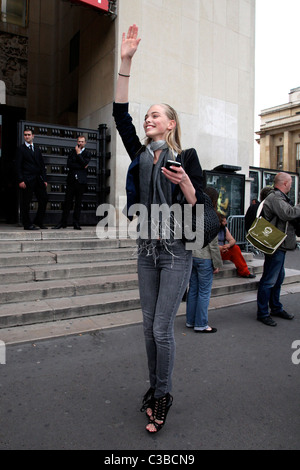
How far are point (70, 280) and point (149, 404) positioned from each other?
331 cm

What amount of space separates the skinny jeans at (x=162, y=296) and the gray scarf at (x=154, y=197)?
0.07m

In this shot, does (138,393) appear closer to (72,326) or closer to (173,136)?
(72,326)

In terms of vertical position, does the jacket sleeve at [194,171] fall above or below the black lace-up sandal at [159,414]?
above

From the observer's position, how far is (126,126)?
2.48 m

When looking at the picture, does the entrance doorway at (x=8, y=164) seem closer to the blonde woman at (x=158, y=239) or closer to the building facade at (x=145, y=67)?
the building facade at (x=145, y=67)

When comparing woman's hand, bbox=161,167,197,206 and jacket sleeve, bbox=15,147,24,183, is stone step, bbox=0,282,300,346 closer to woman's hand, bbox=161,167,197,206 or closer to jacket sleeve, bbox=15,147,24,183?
woman's hand, bbox=161,167,197,206

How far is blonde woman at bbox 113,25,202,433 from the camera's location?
2.31 metres

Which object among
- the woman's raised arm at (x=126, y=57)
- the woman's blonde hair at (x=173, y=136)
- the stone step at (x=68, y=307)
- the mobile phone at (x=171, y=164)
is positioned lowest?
the stone step at (x=68, y=307)

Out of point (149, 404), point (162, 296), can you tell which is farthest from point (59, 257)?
point (162, 296)

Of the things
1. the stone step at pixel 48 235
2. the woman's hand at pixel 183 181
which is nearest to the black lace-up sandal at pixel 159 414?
the woman's hand at pixel 183 181

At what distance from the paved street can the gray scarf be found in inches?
47.4

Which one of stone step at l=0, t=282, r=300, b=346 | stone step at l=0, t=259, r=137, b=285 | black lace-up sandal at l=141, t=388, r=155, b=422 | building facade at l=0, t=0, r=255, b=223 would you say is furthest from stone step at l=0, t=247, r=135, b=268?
black lace-up sandal at l=141, t=388, r=155, b=422

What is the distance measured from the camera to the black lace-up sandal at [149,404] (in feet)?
7.98
